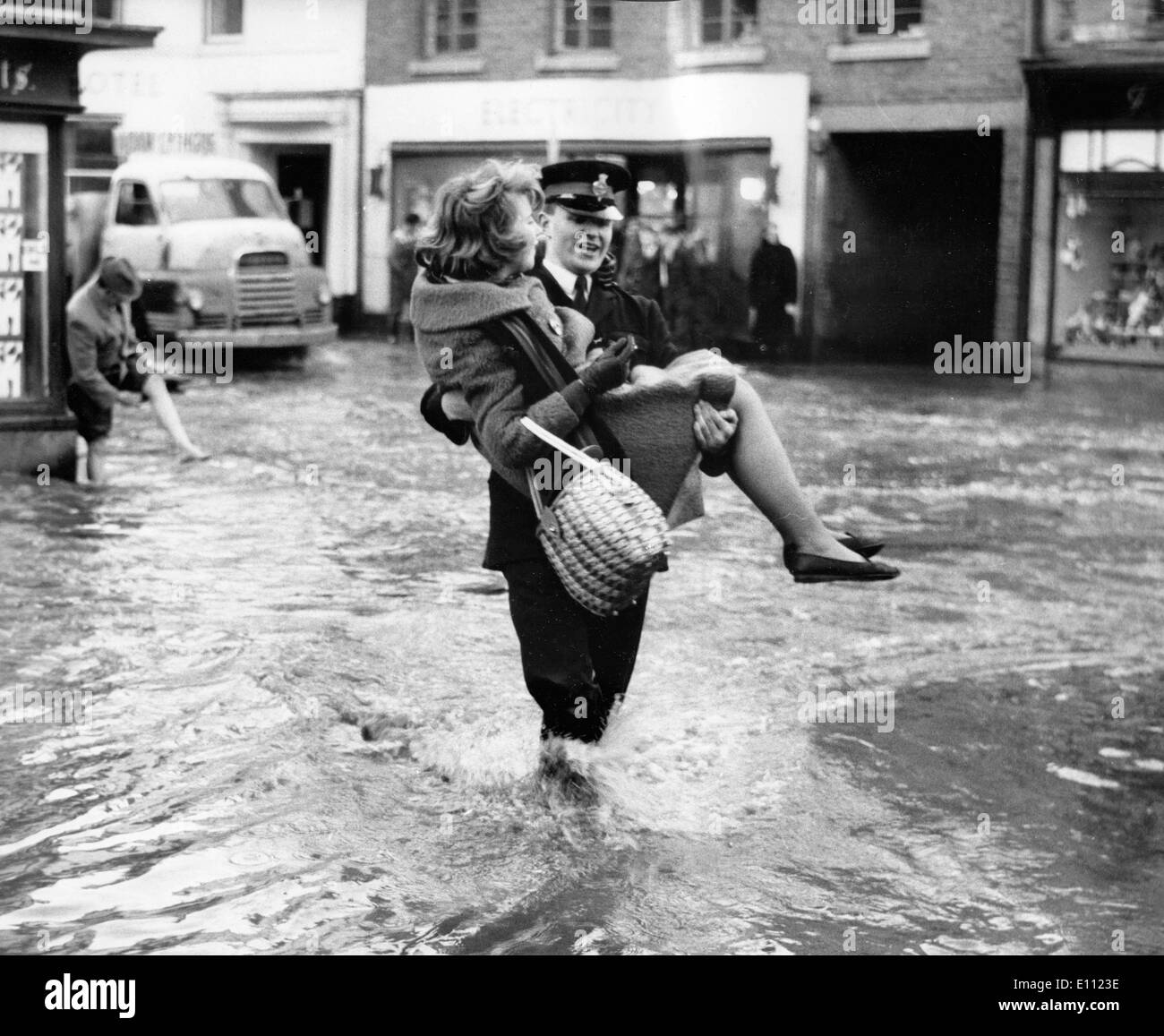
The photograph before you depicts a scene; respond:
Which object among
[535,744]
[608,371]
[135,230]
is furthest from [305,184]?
[608,371]

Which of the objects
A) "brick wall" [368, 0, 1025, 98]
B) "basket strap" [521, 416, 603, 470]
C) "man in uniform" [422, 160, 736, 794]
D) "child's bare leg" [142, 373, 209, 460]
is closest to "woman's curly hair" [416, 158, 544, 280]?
"man in uniform" [422, 160, 736, 794]

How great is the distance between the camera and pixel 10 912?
16.7 ft

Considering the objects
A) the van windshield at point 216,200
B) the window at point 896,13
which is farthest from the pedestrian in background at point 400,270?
the window at point 896,13

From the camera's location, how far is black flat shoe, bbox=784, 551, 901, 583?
19.3 feet

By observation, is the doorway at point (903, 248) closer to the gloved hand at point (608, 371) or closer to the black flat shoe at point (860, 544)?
the black flat shoe at point (860, 544)

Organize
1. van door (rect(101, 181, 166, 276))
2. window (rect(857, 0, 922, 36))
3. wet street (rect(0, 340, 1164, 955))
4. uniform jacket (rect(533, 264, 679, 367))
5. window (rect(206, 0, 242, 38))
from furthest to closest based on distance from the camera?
window (rect(206, 0, 242, 38)) < window (rect(857, 0, 922, 36)) < van door (rect(101, 181, 166, 276)) < uniform jacket (rect(533, 264, 679, 367)) < wet street (rect(0, 340, 1164, 955))

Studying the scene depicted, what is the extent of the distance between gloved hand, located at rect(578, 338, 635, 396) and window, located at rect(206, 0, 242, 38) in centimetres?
3081

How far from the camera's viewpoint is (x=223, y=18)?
3469 cm

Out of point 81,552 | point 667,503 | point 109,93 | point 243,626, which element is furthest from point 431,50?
point 667,503

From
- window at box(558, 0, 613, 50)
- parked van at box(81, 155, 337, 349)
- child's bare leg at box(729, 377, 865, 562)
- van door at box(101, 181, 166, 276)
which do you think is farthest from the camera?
window at box(558, 0, 613, 50)

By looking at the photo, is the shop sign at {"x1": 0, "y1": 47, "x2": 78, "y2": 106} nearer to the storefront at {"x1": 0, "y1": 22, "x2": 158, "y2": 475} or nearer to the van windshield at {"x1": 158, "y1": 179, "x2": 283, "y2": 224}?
the storefront at {"x1": 0, "y1": 22, "x2": 158, "y2": 475}

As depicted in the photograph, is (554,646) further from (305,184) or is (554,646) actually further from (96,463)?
(305,184)

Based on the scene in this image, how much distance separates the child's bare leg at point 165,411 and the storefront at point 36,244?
0.59 metres
